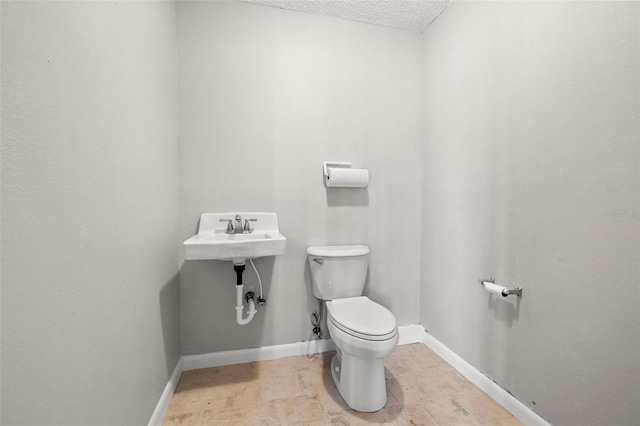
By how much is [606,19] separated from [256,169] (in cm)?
166

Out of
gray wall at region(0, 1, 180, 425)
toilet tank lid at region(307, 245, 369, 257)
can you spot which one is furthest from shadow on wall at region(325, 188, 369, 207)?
gray wall at region(0, 1, 180, 425)

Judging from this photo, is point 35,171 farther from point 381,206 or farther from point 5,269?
point 381,206

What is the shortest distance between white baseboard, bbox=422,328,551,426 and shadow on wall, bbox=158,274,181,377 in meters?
1.64

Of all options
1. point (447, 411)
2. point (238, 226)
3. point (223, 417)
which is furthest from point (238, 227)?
point (447, 411)

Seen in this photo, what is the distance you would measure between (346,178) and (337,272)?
605 mm

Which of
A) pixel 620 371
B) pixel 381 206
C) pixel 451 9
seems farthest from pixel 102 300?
pixel 451 9

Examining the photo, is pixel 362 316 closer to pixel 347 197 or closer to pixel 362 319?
pixel 362 319

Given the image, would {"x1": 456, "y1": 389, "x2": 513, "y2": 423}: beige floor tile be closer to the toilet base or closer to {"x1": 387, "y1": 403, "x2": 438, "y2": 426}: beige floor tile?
{"x1": 387, "y1": 403, "x2": 438, "y2": 426}: beige floor tile

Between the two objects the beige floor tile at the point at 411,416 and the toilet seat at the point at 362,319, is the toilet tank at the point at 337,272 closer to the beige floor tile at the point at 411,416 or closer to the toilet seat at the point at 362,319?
the toilet seat at the point at 362,319

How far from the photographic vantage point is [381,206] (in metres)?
1.90

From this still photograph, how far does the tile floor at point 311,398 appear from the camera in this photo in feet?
4.10

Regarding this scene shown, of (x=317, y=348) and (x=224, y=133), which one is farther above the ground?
(x=224, y=133)

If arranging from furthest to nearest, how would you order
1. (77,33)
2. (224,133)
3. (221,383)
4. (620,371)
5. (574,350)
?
(224,133) → (221,383) → (574,350) → (620,371) → (77,33)

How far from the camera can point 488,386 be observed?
140cm
